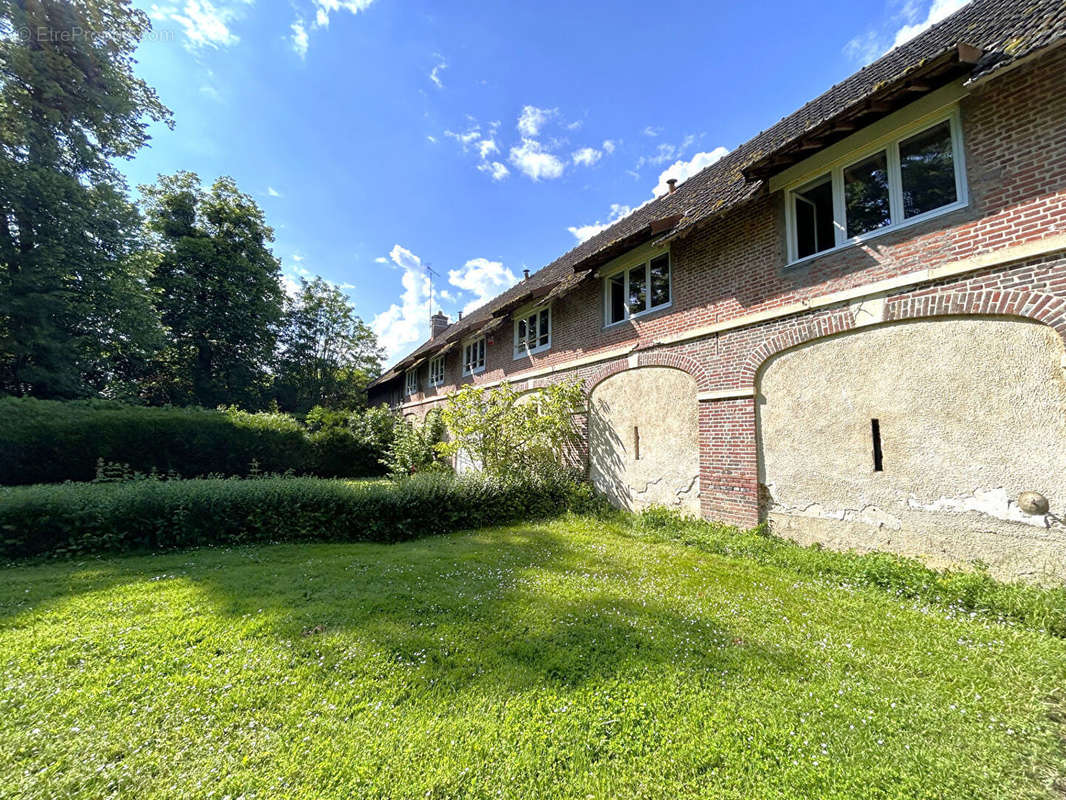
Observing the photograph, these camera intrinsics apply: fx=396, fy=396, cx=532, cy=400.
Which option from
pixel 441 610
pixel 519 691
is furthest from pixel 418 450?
pixel 519 691

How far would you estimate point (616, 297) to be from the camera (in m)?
9.86

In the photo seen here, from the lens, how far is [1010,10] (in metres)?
5.08

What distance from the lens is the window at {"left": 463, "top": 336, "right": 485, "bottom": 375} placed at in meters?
15.9

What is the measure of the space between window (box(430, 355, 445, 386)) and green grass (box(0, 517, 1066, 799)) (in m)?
14.9

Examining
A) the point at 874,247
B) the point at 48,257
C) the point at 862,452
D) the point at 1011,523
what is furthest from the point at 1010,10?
the point at 48,257

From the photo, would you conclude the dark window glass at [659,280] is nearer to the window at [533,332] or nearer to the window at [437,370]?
the window at [533,332]

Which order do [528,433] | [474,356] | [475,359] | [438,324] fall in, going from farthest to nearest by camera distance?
[438,324] → [474,356] → [475,359] → [528,433]

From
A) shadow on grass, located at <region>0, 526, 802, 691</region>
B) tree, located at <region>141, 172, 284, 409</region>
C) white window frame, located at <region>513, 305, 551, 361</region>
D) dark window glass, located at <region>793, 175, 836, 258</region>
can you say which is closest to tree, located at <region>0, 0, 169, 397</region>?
tree, located at <region>141, 172, 284, 409</region>

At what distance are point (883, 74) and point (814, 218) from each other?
261 centimetres

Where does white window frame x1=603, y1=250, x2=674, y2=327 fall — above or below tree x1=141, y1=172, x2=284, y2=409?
below

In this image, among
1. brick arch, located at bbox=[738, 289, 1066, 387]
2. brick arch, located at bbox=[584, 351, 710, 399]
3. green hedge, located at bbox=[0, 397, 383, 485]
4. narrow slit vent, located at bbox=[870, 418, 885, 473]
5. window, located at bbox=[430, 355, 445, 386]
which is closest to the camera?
brick arch, located at bbox=[738, 289, 1066, 387]

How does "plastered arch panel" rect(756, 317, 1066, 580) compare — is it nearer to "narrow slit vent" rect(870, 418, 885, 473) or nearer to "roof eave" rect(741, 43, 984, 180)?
"narrow slit vent" rect(870, 418, 885, 473)

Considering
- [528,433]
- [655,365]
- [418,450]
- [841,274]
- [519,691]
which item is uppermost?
[841,274]

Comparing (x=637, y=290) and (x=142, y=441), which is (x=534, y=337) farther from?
(x=142, y=441)
